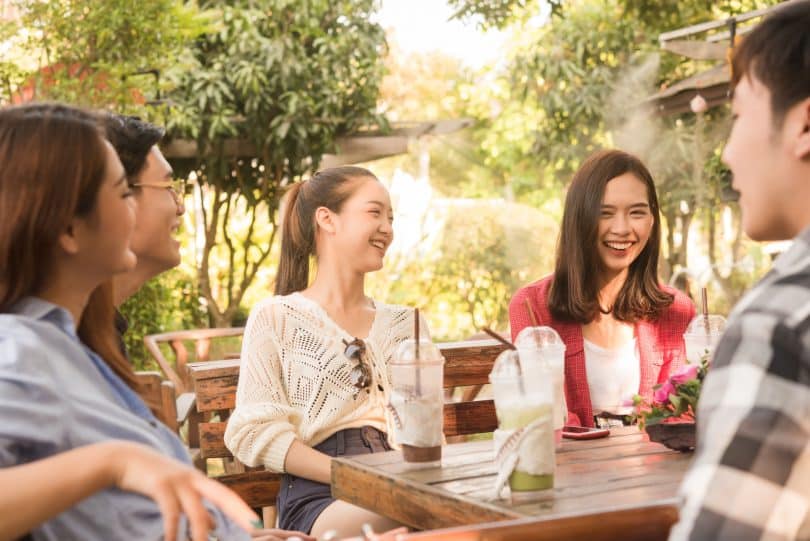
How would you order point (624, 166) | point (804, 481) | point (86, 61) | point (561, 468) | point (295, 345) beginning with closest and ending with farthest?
point (804, 481) → point (561, 468) → point (295, 345) → point (624, 166) → point (86, 61)

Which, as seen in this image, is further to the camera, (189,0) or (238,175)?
(238,175)

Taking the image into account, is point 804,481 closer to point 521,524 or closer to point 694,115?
point 521,524

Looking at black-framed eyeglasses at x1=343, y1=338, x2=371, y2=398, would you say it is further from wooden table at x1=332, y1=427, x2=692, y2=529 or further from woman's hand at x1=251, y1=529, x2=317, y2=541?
woman's hand at x1=251, y1=529, x2=317, y2=541

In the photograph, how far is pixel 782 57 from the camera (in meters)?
1.27

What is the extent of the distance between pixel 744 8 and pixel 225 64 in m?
5.45

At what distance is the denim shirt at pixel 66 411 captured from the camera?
4.57ft

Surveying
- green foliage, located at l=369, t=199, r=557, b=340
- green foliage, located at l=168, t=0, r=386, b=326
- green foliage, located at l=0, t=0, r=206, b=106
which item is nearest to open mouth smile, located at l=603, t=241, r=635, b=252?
green foliage, located at l=0, t=0, r=206, b=106

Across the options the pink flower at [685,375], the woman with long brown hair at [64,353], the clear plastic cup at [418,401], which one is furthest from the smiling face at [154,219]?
the pink flower at [685,375]

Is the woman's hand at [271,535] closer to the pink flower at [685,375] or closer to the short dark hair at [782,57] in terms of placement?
the pink flower at [685,375]

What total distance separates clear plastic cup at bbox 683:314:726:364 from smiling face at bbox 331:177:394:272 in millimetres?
946

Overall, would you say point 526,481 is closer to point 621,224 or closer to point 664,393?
point 664,393

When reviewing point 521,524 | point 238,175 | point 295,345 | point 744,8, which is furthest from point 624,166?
point 744,8

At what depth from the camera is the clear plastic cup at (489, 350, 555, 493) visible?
6.44 feet

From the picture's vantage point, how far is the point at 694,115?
12.9m
